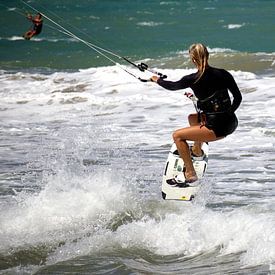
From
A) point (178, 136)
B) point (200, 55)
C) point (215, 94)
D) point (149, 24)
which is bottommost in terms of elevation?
point (149, 24)

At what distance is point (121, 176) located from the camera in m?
11.6

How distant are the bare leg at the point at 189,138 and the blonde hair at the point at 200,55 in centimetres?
69

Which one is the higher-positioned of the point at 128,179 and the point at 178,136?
the point at 178,136

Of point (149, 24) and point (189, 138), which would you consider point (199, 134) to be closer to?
point (189, 138)

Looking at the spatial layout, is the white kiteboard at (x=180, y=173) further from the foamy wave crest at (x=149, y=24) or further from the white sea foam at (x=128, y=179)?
the foamy wave crest at (x=149, y=24)

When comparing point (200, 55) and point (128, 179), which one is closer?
point (200, 55)

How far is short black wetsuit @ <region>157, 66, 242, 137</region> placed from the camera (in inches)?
338

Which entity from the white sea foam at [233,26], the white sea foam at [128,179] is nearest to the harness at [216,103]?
the white sea foam at [128,179]

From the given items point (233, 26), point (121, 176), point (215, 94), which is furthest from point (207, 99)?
point (233, 26)

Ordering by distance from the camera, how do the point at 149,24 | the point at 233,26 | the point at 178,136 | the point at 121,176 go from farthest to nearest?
the point at 149,24 → the point at 233,26 → the point at 121,176 → the point at 178,136

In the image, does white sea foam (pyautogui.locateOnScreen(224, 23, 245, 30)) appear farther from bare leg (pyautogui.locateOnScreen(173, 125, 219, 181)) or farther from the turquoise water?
bare leg (pyautogui.locateOnScreen(173, 125, 219, 181))

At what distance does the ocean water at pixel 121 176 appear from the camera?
28.1 ft

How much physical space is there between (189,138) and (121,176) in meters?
2.77

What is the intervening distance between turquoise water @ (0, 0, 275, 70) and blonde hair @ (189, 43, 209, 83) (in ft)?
53.1
